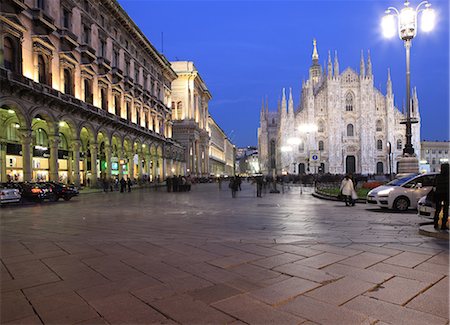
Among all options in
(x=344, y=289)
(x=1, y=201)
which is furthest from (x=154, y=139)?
(x=344, y=289)

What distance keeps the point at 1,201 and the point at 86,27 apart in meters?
21.1

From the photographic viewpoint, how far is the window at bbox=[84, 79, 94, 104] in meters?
33.1

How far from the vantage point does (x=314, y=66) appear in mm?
98250

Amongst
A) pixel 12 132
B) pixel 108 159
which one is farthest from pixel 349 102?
pixel 12 132

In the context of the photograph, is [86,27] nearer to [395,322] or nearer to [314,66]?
[395,322]

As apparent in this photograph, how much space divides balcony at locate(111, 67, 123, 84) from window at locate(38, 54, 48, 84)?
11009 mm

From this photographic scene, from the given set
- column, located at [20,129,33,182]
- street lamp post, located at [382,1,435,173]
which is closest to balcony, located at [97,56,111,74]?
column, located at [20,129,33,182]

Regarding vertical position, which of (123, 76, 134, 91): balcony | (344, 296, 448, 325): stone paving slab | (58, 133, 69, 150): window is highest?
(123, 76, 134, 91): balcony

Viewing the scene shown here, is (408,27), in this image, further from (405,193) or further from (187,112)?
(187,112)

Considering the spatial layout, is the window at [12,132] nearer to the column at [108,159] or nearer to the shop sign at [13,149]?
the shop sign at [13,149]

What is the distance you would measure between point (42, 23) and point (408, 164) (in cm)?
2538

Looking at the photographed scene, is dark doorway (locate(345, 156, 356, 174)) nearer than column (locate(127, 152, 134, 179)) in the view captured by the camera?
No

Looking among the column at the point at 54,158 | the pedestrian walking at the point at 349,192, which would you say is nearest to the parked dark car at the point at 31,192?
the column at the point at 54,158

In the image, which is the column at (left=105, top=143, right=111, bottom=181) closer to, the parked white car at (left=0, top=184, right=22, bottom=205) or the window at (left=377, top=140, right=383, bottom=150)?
the parked white car at (left=0, top=184, right=22, bottom=205)
